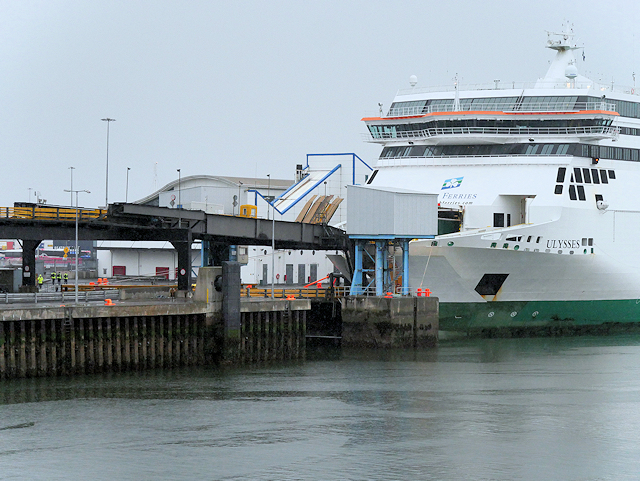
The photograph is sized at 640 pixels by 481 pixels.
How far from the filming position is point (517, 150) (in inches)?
2208

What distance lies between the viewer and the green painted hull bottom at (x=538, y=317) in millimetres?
53625

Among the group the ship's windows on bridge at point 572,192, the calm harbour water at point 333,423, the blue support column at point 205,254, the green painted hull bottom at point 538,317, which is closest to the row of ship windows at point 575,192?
the ship's windows on bridge at point 572,192

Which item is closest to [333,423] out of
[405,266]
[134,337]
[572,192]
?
[134,337]

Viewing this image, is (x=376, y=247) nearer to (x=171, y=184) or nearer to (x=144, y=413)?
(x=144, y=413)

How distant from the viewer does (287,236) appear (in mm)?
52656

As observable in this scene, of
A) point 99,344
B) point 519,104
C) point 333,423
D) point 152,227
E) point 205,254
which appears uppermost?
point 519,104

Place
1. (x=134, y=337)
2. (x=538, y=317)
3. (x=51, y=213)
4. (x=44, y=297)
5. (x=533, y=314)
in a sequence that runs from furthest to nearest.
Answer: (x=538, y=317), (x=533, y=314), (x=51, y=213), (x=44, y=297), (x=134, y=337)

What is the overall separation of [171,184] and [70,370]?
52511 mm

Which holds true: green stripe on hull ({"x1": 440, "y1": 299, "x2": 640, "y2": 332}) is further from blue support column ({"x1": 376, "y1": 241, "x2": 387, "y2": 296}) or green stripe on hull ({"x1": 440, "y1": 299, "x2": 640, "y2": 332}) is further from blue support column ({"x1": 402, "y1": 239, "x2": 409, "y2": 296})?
blue support column ({"x1": 376, "y1": 241, "x2": 387, "y2": 296})

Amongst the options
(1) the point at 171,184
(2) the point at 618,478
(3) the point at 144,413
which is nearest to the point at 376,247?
(3) the point at 144,413

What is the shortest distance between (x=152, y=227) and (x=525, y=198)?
20558 mm

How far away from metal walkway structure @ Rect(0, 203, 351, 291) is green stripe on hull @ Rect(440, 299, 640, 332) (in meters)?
7.81

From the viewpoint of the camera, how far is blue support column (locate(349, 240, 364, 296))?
2064 inches

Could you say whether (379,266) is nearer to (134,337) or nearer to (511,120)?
(511,120)
